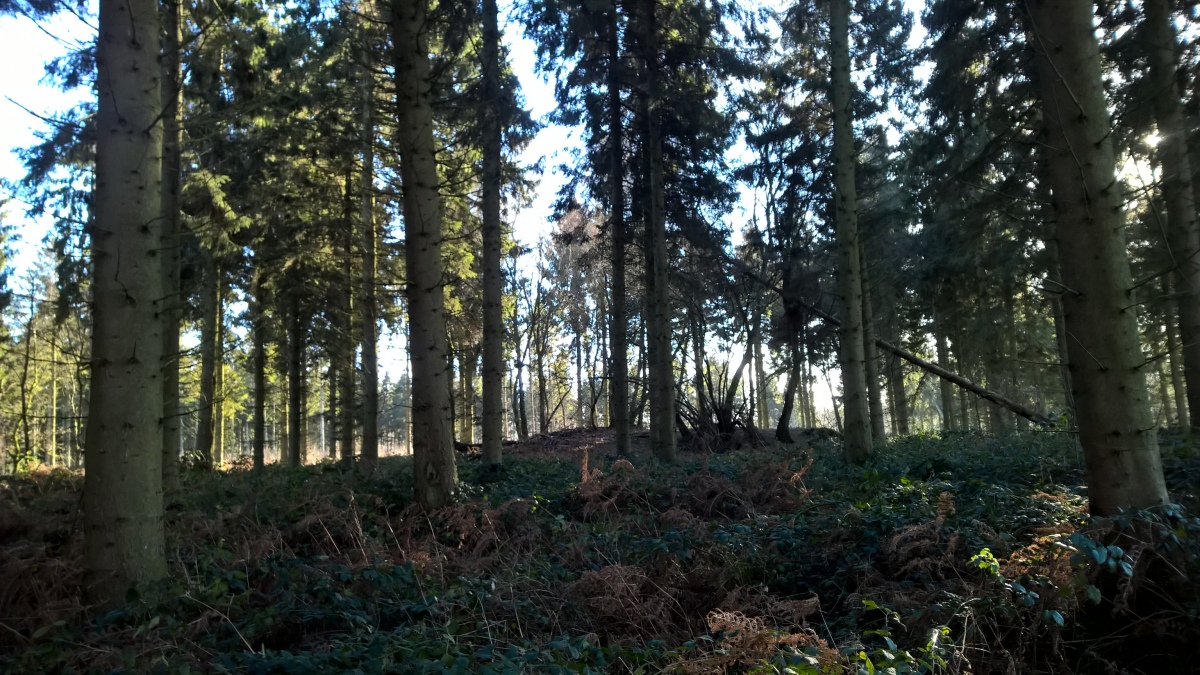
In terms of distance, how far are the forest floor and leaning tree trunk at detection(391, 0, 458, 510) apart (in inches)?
19.7

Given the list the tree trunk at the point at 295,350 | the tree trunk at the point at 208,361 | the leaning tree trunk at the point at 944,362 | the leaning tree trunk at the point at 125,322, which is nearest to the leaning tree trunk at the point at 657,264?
the tree trunk at the point at 295,350

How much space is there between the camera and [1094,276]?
169 inches

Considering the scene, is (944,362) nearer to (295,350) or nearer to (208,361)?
(295,350)

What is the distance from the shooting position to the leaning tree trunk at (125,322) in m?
4.46

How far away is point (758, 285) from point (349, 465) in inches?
474

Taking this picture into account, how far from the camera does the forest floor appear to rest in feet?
11.6

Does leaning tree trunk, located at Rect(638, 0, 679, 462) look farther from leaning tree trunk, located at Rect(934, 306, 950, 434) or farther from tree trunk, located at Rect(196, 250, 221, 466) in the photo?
leaning tree trunk, located at Rect(934, 306, 950, 434)

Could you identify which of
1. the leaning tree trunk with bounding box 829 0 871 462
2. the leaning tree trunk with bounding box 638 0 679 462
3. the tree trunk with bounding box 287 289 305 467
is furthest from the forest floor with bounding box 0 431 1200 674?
the tree trunk with bounding box 287 289 305 467

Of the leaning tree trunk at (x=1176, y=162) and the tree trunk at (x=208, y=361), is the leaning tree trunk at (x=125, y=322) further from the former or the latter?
the leaning tree trunk at (x=1176, y=162)

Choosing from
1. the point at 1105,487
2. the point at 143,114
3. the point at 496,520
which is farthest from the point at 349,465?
the point at 1105,487

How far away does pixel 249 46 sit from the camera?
32.9ft

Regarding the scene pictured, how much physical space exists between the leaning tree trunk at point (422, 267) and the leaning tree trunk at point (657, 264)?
5642 mm

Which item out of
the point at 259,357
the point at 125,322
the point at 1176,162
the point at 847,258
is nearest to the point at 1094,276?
the point at 847,258

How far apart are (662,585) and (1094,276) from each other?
355 cm
